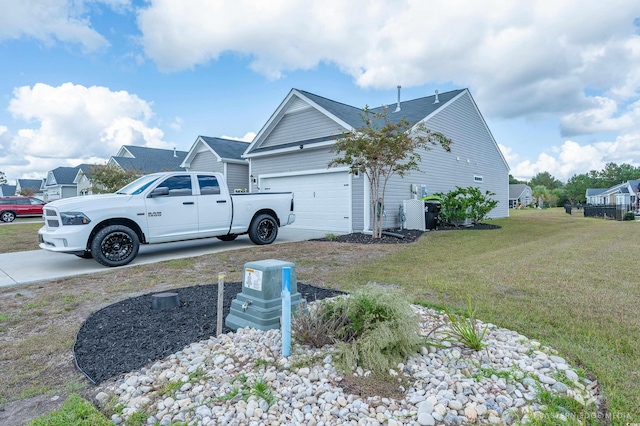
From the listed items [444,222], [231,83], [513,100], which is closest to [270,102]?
[231,83]

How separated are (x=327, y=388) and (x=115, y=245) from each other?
20.5 ft

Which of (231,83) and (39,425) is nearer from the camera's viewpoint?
(39,425)

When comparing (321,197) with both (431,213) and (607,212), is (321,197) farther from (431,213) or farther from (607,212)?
(607,212)

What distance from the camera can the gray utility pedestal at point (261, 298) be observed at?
10.4 ft

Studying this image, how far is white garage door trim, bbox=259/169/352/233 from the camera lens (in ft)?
39.2

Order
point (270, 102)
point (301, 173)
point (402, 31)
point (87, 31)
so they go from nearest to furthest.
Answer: point (87, 31) < point (402, 31) < point (301, 173) < point (270, 102)

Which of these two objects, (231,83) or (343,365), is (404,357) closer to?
(343,365)

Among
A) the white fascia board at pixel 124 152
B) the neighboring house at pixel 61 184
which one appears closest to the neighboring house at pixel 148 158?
the white fascia board at pixel 124 152

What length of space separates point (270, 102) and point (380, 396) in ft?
50.5

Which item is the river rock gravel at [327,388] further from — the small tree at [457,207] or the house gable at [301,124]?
the small tree at [457,207]

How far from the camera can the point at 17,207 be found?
2362 cm

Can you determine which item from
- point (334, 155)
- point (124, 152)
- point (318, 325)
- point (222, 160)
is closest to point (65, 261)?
point (318, 325)

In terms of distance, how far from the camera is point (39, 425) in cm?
197

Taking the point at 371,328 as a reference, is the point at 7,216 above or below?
above
